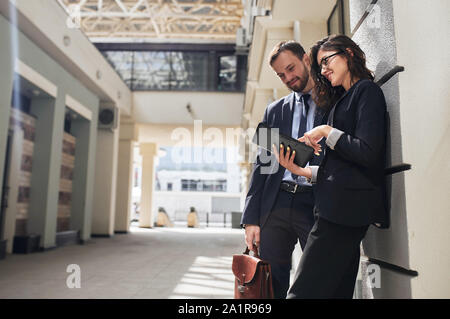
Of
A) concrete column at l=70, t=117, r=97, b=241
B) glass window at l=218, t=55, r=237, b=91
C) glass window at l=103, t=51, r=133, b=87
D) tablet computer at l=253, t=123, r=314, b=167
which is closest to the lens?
tablet computer at l=253, t=123, r=314, b=167

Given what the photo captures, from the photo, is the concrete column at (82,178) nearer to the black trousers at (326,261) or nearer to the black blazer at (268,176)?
the black blazer at (268,176)

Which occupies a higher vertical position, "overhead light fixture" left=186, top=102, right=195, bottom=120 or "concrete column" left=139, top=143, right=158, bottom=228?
"overhead light fixture" left=186, top=102, right=195, bottom=120

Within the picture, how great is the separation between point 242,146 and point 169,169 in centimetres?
2413

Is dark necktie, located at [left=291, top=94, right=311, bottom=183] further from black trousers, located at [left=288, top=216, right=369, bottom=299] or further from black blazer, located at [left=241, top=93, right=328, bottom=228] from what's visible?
black trousers, located at [left=288, top=216, right=369, bottom=299]

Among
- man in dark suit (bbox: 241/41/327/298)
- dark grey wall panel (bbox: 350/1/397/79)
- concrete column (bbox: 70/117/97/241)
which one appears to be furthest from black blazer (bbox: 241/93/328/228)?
concrete column (bbox: 70/117/97/241)

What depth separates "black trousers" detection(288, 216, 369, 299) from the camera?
1.40m

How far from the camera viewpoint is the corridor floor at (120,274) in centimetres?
405

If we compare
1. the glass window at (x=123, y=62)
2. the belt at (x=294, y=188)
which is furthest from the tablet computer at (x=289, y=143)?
the glass window at (x=123, y=62)

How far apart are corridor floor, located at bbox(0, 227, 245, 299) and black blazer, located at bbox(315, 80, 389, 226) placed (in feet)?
9.38

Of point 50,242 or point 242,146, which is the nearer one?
point 50,242

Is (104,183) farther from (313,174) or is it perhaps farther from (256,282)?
(313,174)
